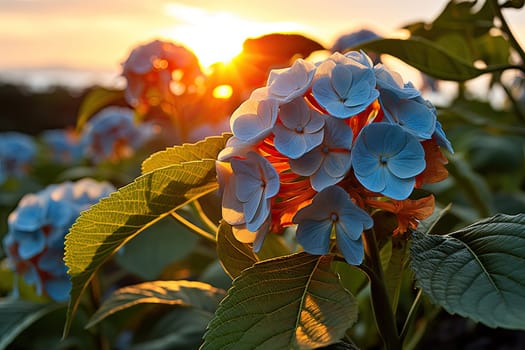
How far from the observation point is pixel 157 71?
2.30m

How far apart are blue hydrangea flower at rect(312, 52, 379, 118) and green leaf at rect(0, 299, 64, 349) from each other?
1027 millimetres

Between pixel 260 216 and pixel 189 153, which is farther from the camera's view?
pixel 189 153

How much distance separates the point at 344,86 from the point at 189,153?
0.27m

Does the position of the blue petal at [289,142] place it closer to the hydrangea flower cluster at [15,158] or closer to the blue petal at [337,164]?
the blue petal at [337,164]

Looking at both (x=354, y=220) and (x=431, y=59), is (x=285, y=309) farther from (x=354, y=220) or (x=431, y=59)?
(x=431, y=59)

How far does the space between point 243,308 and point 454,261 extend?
0.27 metres

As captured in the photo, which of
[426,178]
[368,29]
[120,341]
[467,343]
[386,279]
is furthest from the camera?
[368,29]

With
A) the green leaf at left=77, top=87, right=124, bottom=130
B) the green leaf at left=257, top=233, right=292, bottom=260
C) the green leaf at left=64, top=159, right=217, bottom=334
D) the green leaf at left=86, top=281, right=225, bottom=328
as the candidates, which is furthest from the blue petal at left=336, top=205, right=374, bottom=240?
the green leaf at left=77, top=87, right=124, bottom=130

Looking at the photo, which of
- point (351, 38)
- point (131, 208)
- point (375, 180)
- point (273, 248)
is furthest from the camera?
point (351, 38)

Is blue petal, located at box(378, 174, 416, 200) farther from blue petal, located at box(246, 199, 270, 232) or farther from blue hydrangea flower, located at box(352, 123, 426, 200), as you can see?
blue petal, located at box(246, 199, 270, 232)

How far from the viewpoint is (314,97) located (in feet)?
2.84

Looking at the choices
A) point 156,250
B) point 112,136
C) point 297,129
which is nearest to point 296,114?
point 297,129

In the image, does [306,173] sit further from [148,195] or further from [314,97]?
[148,195]

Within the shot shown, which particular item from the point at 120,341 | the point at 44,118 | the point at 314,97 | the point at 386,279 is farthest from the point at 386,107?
the point at 44,118
